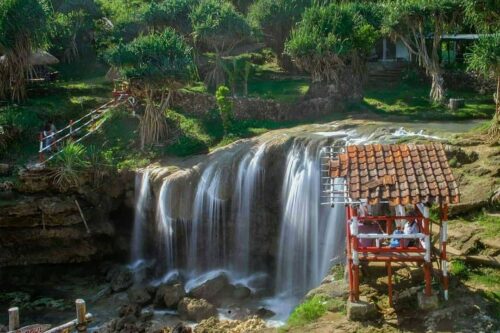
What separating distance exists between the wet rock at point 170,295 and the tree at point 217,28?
15484 millimetres

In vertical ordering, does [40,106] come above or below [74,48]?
below

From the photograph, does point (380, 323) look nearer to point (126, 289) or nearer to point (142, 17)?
point (126, 289)

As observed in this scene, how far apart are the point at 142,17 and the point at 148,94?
9.60 m

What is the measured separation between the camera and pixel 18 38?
32438 mm

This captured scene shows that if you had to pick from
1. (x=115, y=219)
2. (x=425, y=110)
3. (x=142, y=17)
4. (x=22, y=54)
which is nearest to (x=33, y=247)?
(x=115, y=219)

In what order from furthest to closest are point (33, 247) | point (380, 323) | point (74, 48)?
point (74, 48) < point (33, 247) < point (380, 323)

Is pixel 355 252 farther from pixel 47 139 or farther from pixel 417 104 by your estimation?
pixel 417 104

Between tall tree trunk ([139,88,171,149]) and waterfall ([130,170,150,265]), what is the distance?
108 inches

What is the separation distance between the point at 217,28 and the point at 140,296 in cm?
1690

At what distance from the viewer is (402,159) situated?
619 inches

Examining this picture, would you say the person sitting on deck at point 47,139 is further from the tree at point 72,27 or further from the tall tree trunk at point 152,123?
the tree at point 72,27

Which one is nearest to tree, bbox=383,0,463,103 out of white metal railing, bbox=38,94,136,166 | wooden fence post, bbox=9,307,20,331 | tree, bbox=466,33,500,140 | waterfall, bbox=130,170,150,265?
tree, bbox=466,33,500,140

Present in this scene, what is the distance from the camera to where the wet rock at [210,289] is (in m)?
23.3

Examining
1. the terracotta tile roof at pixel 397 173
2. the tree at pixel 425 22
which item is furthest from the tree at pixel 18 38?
the terracotta tile roof at pixel 397 173
